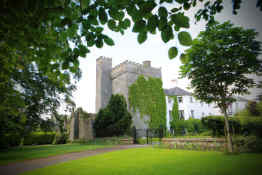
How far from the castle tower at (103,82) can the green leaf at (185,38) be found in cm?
3077

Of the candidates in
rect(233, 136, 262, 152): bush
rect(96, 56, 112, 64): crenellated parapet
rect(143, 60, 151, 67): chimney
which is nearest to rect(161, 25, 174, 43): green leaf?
rect(233, 136, 262, 152): bush

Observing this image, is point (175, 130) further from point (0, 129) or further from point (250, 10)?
point (250, 10)

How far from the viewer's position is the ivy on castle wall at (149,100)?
88.4 feet

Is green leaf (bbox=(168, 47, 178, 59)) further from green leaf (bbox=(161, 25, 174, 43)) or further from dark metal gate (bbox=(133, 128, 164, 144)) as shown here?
dark metal gate (bbox=(133, 128, 164, 144))

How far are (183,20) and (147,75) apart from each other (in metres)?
29.4

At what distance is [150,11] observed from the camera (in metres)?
1.66

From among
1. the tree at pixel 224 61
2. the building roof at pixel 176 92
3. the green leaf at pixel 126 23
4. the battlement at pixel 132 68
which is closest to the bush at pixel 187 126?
the building roof at pixel 176 92

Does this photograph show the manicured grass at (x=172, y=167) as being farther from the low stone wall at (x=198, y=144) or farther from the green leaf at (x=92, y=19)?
the green leaf at (x=92, y=19)

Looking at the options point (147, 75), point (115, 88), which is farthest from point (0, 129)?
point (147, 75)

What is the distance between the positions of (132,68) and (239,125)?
71.1 feet

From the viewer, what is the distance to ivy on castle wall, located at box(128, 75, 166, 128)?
26953 millimetres

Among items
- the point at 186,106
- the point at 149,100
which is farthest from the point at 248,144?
the point at 186,106

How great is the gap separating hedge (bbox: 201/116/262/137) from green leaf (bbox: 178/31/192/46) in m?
8.73

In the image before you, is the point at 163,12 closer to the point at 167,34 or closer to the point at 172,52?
the point at 167,34
